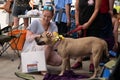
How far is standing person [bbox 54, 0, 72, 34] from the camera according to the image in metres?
6.80

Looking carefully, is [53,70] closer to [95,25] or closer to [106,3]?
[95,25]

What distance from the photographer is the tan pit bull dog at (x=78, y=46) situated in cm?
520

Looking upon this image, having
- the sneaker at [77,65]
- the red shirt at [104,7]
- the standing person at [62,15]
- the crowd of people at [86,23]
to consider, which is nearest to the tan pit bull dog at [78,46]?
the crowd of people at [86,23]

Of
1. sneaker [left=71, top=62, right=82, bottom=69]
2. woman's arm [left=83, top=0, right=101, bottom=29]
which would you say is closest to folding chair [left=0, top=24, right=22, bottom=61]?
sneaker [left=71, top=62, right=82, bottom=69]

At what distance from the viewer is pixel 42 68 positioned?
18.5ft

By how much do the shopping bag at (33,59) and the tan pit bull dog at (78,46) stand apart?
398 millimetres

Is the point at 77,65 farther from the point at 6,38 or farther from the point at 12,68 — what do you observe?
the point at 6,38

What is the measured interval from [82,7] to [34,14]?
313 centimetres

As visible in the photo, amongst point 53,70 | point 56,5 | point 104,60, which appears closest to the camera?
point 104,60

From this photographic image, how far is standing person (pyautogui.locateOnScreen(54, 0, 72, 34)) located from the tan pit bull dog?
1474mm

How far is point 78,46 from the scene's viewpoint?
5.26m

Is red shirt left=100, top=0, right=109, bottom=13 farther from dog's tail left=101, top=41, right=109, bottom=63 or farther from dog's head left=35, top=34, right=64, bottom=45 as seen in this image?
dog's head left=35, top=34, right=64, bottom=45

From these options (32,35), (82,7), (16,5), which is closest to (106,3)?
(82,7)

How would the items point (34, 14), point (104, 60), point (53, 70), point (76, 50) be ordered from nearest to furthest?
point (76, 50) < point (104, 60) < point (53, 70) < point (34, 14)
